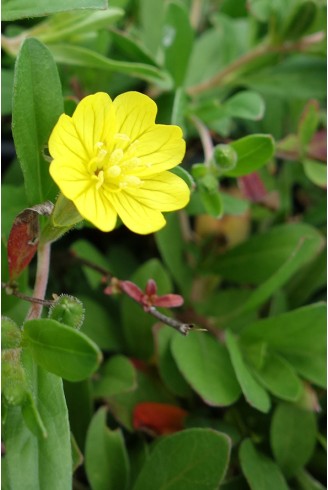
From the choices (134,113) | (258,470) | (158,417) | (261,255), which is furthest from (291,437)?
(134,113)

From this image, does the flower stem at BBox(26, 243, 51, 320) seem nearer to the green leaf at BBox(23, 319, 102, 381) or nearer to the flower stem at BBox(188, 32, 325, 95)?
the green leaf at BBox(23, 319, 102, 381)

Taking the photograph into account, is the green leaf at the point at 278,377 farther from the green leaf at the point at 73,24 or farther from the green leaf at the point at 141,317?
the green leaf at the point at 73,24

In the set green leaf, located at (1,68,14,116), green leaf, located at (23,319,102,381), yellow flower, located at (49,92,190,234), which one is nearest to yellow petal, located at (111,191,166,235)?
yellow flower, located at (49,92,190,234)

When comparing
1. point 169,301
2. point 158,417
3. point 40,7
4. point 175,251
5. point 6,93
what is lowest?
point 158,417

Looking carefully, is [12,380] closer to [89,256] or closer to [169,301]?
[169,301]

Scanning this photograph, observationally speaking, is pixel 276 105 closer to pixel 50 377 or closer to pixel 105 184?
pixel 105 184

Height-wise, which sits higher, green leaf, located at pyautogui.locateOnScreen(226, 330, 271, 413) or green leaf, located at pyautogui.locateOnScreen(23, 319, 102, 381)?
green leaf, located at pyautogui.locateOnScreen(23, 319, 102, 381)
